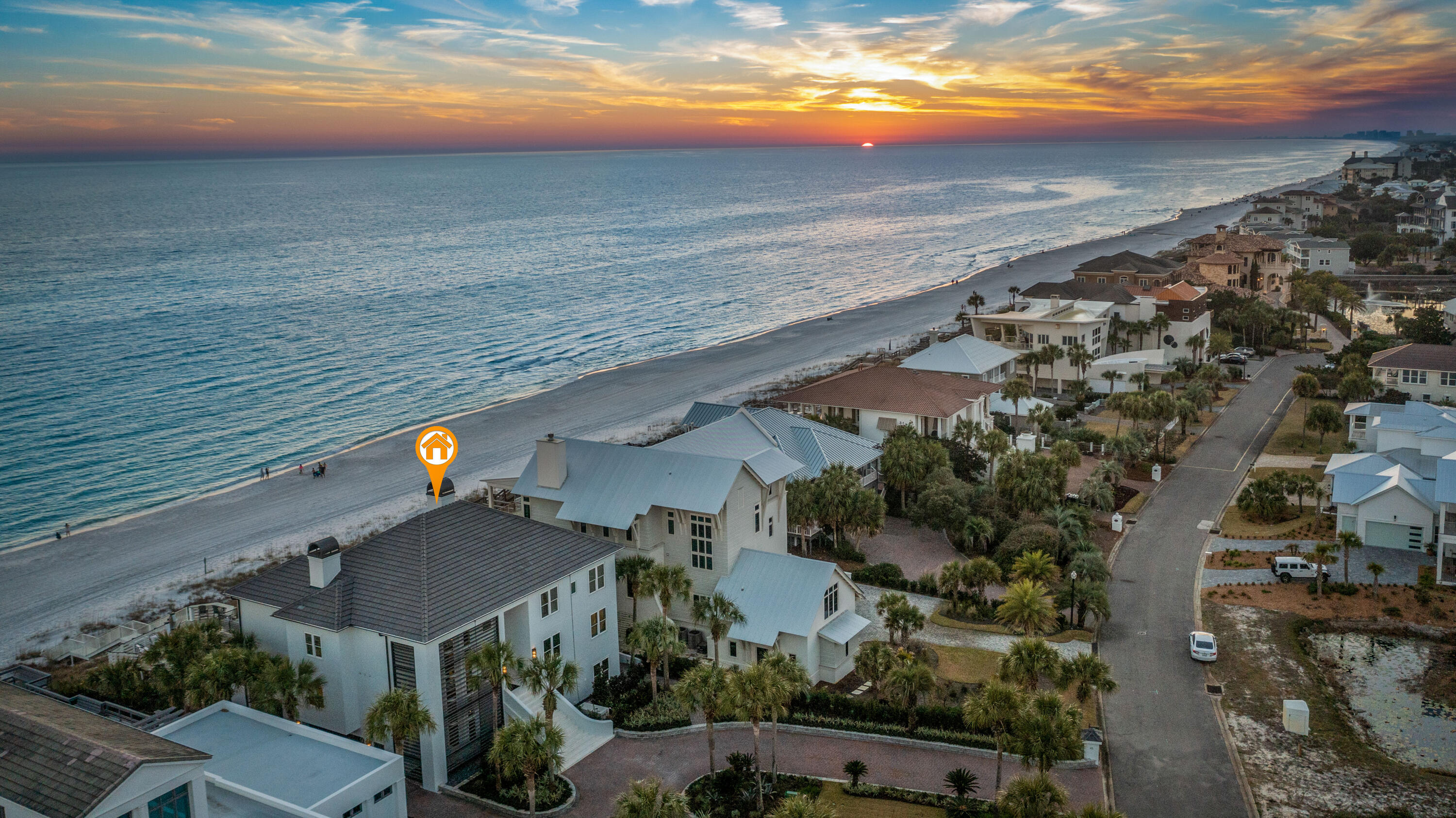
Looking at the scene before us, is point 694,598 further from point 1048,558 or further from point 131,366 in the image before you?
point 131,366

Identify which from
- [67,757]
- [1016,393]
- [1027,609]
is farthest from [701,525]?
[1016,393]

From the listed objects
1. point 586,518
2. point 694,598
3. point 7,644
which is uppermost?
point 586,518

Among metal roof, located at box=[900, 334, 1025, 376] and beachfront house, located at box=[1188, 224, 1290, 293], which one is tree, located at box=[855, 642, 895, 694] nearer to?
metal roof, located at box=[900, 334, 1025, 376]

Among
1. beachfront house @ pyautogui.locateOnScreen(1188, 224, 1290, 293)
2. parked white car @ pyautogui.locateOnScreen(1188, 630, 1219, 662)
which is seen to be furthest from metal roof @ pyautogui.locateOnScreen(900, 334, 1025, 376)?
beachfront house @ pyautogui.locateOnScreen(1188, 224, 1290, 293)

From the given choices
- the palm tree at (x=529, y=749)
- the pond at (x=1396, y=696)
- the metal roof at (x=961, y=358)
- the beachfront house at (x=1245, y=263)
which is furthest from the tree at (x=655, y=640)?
the beachfront house at (x=1245, y=263)

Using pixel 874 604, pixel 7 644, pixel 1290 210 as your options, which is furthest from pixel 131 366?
pixel 1290 210

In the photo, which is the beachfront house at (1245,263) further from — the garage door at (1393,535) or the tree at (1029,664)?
the tree at (1029,664)
